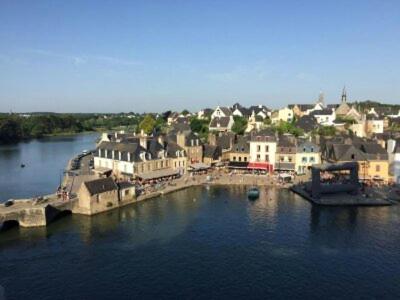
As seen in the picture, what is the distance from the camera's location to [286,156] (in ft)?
222

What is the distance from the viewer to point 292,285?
93.9ft

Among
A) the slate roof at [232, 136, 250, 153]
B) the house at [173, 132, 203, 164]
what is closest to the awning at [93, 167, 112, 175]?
the house at [173, 132, 203, 164]

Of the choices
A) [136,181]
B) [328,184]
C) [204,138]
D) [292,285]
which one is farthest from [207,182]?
[292,285]

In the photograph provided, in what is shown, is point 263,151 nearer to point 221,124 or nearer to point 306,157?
point 306,157

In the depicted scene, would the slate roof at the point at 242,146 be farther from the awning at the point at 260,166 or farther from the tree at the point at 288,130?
the tree at the point at 288,130

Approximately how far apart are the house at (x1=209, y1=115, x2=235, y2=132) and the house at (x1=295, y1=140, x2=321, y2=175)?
3260 cm

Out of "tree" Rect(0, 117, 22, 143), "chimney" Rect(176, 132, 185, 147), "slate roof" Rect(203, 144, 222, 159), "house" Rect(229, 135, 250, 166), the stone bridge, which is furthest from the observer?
"tree" Rect(0, 117, 22, 143)

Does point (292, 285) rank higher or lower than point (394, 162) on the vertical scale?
lower

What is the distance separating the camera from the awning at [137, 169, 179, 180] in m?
59.7

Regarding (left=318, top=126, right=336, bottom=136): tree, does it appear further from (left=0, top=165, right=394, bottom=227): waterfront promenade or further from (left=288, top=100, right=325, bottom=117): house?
(left=288, top=100, right=325, bottom=117): house

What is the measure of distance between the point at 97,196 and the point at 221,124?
57150mm

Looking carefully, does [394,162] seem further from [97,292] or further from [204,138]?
A: [97,292]

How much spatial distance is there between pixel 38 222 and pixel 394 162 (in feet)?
174

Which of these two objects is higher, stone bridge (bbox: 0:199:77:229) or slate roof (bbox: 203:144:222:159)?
slate roof (bbox: 203:144:222:159)
